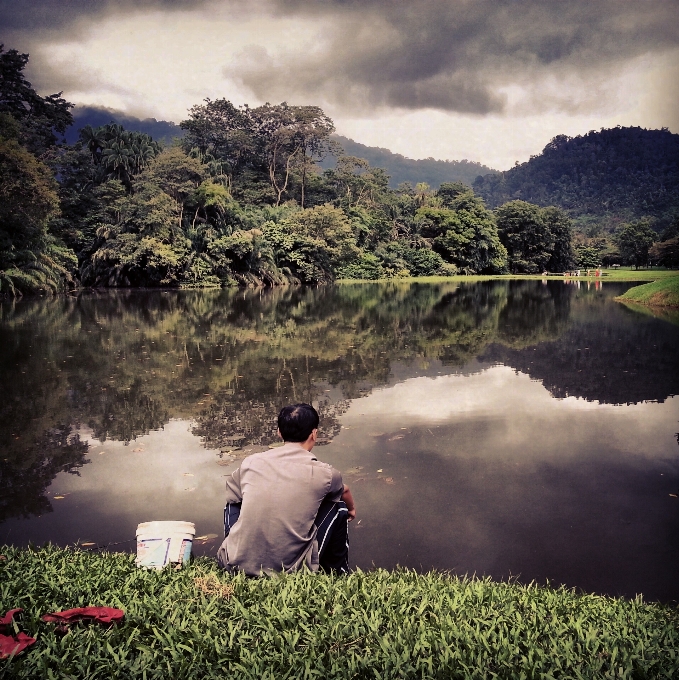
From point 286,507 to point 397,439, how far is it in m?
3.85

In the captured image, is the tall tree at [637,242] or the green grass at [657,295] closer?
the green grass at [657,295]

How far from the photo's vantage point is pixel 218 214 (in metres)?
39.5

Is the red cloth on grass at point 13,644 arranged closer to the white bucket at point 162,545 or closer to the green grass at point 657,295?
the white bucket at point 162,545

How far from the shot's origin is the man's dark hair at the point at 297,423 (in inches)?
125

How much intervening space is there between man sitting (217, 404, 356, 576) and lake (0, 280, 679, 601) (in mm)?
1014

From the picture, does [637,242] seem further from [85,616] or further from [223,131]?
[85,616]

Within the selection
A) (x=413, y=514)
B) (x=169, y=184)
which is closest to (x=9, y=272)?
(x=169, y=184)

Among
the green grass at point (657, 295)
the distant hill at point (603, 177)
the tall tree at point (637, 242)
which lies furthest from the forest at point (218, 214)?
the distant hill at point (603, 177)

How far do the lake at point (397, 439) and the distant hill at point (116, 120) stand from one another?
11012 cm

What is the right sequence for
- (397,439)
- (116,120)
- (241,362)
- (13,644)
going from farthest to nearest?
(116,120) < (241,362) < (397,439) < (13,644)

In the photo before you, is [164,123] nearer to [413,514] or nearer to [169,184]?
[169,184]

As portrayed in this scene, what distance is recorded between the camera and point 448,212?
57.7 meters

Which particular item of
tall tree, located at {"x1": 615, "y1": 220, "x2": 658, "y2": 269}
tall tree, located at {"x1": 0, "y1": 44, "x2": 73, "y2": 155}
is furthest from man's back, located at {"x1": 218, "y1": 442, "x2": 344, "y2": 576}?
tall tree, located at {"x1": 615, "y1": 220, "x2": 658, "y2": 269}

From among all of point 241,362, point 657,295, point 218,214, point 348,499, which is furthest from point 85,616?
point 218,214
